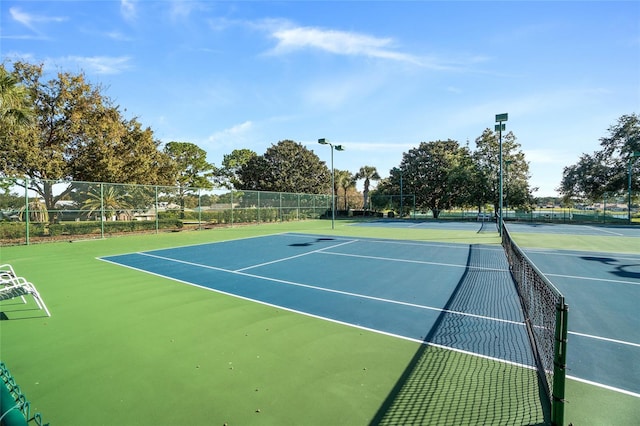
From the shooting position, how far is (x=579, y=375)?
145 inches

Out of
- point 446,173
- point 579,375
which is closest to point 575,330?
point 579,375

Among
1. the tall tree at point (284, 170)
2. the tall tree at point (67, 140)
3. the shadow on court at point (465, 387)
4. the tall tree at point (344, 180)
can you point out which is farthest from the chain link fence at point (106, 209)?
the tall tree at point (344, 180)

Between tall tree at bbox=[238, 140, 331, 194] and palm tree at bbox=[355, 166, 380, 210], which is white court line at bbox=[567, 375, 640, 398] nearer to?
tall tree at bbox=[238, 140, 331, 194]

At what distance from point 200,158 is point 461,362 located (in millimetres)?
45122

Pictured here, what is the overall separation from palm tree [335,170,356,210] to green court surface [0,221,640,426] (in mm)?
50870

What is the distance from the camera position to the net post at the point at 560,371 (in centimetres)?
273

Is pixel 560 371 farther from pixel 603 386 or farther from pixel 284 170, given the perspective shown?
pixel 284 170

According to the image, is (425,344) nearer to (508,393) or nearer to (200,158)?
(508,393)

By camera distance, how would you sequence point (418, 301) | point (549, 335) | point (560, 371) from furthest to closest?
1. point (418, 301)
2. point (549, 335)
3. point (560, 371)

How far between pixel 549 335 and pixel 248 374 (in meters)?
3.38

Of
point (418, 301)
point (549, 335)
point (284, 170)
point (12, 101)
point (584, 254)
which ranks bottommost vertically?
point (584, 254)

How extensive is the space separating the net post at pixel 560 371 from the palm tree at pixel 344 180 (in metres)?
53.1

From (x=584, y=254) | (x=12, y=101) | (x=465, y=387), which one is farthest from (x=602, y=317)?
(x=12, y=101)

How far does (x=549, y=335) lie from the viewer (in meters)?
3.65
